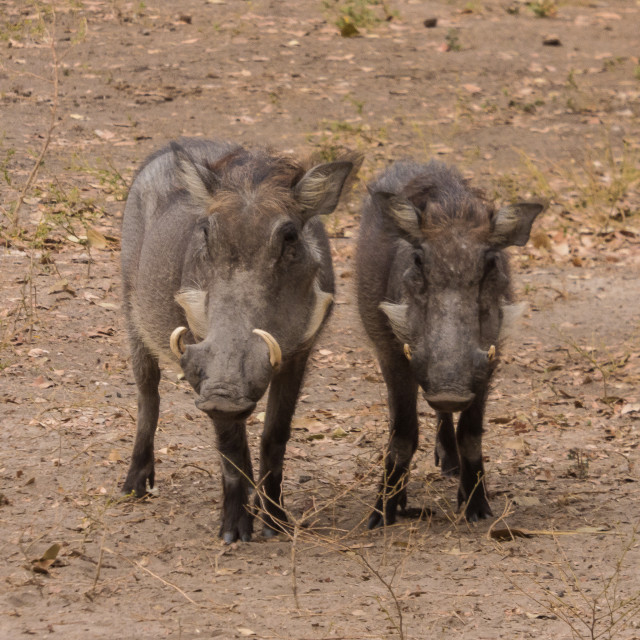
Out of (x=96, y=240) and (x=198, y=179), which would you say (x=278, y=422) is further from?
(x=96, y=240)

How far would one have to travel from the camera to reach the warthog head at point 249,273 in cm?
376

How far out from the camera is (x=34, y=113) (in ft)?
31.9

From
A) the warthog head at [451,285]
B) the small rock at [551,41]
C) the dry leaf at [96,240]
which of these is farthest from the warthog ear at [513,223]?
the small rock at [551,41]

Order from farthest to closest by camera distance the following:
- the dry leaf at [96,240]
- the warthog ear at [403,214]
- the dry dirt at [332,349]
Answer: the dry leaf at [96,240], the warthog ear at [403,214], the dry dirt at [332,349]

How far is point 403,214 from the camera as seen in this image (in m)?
4.37

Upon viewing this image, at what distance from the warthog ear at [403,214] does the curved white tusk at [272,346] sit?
2.94 feet

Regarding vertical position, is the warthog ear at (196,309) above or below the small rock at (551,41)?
below

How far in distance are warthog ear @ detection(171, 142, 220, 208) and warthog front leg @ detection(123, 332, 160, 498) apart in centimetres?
111

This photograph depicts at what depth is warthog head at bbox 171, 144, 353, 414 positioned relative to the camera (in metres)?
3.76

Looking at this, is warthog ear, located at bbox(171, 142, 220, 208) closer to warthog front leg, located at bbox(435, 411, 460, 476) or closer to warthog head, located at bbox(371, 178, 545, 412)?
warthog head, located at bbox(371, 178, 545, 412)

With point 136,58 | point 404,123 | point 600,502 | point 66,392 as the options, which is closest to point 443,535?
point 600,502

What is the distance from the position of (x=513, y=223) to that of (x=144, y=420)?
1947 mm

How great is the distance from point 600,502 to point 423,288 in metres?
1.31

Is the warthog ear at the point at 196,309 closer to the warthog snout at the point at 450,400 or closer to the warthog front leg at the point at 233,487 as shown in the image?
the warthog front leg at the point at 233,487
